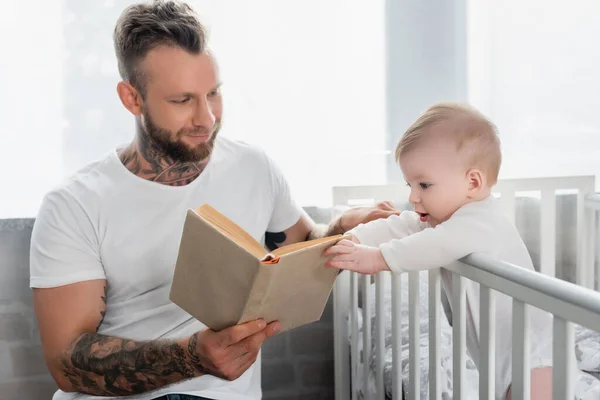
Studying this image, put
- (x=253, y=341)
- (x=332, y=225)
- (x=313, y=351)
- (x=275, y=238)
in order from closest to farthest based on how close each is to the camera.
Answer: (x=253, y=341), (x=332, y=225), (x=275, y=238), (x=313, y=351)

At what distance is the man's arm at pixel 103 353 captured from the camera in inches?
44.6

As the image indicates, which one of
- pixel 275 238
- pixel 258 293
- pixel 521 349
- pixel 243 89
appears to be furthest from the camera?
pixel 243 89

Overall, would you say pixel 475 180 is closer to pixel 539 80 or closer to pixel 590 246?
pixel 590 246

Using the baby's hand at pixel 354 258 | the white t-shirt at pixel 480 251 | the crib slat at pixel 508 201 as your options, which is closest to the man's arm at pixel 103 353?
the baby's hand at pixel 354 258

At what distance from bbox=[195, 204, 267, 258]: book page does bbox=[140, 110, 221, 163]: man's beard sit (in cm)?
35

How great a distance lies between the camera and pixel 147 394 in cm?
126

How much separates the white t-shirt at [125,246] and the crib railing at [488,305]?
0.34 meters

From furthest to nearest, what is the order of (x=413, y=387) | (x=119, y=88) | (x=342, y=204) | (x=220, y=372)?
(x=342, y=204) < (x=119, y=88) < (x=413, y=387) < (x=220, y=372)

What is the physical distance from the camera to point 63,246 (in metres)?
1.28

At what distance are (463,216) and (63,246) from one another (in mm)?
737

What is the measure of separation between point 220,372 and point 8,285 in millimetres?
971

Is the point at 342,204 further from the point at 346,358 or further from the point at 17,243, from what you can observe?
the point at 17,243

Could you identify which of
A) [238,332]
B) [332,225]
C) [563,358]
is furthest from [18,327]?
[563,358]

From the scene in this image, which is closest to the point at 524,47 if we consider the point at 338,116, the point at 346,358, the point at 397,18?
the point at 397,18
